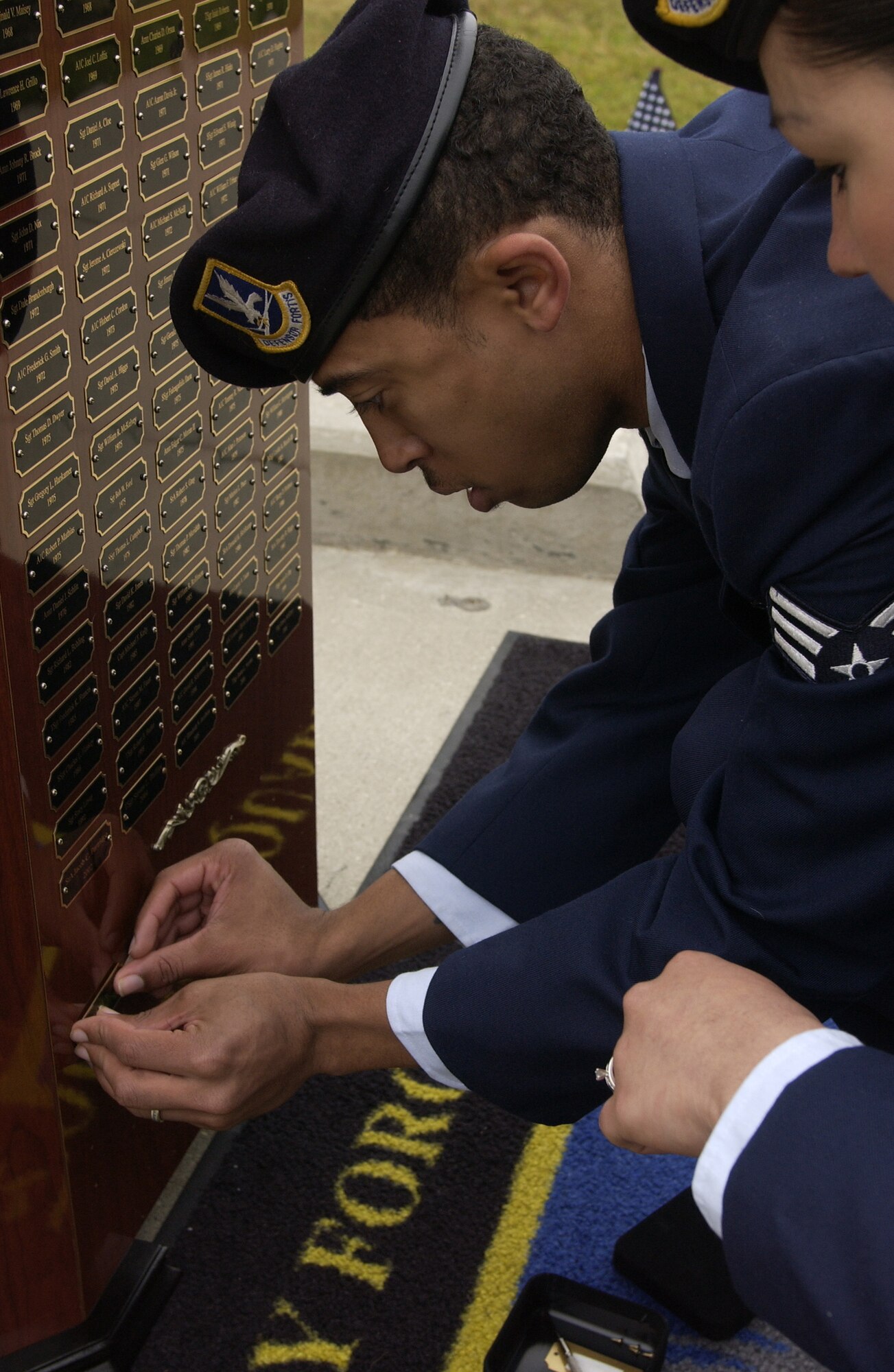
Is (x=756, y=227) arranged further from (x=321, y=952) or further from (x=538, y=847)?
(x=321, y=952)

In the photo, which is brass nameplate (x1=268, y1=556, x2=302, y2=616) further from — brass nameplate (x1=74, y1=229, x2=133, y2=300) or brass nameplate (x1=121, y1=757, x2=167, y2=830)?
brass nameplate (x1=74, y1=229, x2=133, y2=300)

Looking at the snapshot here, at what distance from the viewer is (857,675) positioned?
0.84 meters

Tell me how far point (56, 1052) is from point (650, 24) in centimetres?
86

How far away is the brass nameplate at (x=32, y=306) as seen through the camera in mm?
879

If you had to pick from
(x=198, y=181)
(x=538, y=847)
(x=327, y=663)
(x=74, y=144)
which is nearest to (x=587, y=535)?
(x=327, y=663)

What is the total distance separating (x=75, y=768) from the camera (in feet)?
3.53

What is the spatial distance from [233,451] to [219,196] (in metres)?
0.24

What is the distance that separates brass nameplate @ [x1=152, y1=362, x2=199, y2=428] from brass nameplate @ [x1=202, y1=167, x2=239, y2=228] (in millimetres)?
120

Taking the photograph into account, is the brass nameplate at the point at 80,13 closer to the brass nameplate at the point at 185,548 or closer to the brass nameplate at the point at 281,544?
the brass nameplate at the point at 185,548

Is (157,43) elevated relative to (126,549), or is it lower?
elevated

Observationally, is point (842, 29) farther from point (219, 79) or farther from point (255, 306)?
point (219, 79)

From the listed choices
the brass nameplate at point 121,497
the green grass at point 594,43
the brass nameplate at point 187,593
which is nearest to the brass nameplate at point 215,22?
Result: the brass nameplate at point 121,497

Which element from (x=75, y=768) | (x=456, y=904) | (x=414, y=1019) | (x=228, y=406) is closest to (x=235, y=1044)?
(x=414, y=1019)

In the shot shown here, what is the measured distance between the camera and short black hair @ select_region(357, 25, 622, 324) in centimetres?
94
